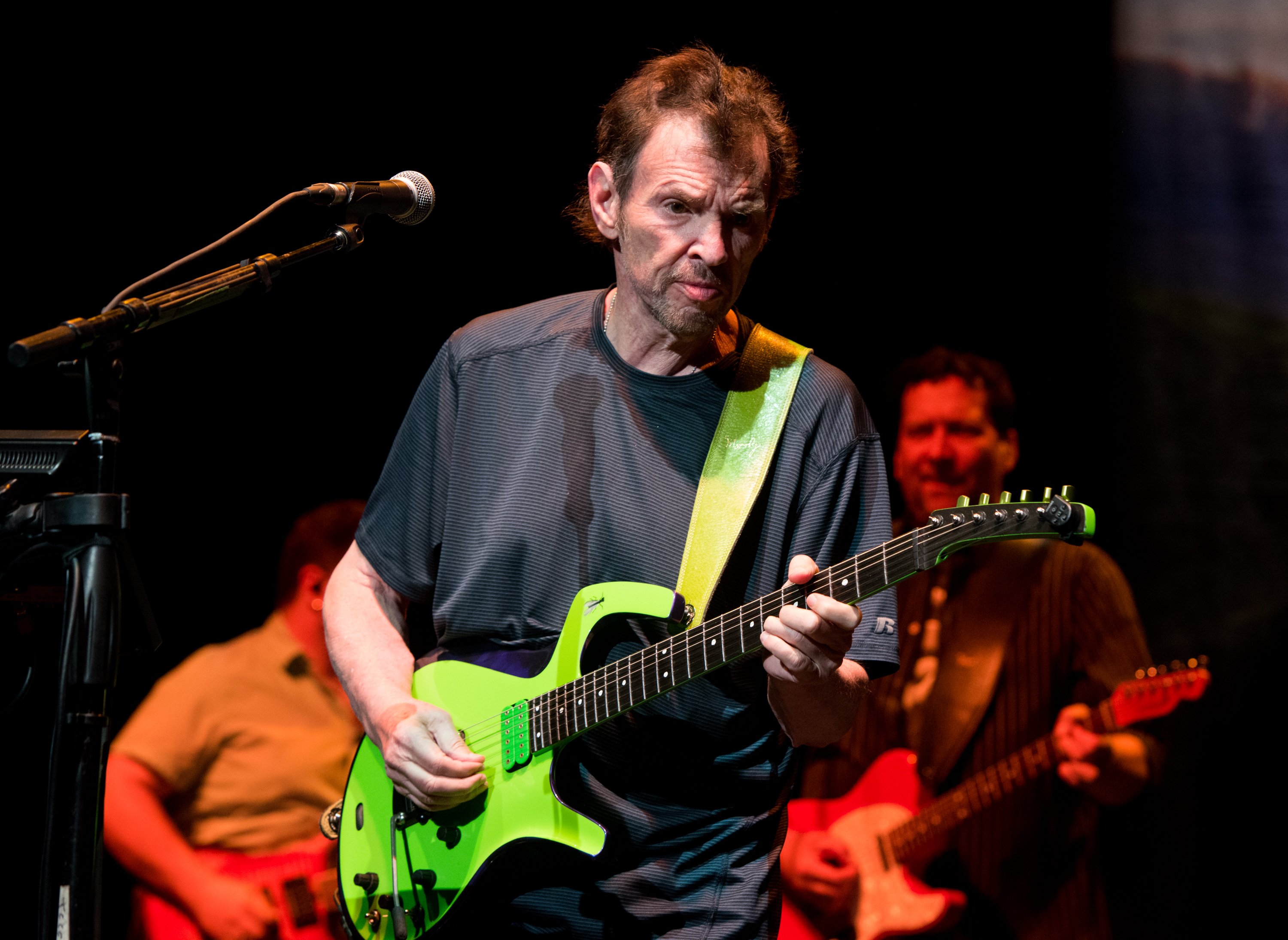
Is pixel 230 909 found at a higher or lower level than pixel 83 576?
lower

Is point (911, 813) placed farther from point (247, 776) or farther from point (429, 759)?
point (429, 759)

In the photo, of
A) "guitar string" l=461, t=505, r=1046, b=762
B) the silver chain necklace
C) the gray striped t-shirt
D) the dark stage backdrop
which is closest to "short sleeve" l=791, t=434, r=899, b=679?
the gray striped t-shirt

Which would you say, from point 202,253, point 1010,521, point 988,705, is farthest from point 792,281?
point 202,253

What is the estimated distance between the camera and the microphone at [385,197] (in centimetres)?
183

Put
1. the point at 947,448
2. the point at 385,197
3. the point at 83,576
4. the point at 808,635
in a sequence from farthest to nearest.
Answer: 1. the point at 947,448
2. the point at 385,197
3. the point at 808,635
4. the point at 83,576

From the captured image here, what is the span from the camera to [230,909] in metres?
3.95

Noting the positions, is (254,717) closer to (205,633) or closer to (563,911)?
(205,633)

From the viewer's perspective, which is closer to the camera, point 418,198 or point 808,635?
point 808,635

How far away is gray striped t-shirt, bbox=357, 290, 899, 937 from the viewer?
204 centimetres

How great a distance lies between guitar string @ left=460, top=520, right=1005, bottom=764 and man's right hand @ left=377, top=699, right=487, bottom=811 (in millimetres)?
80

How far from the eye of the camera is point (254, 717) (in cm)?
417

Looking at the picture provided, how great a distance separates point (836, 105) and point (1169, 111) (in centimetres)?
123

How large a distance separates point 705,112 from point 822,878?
3.18m

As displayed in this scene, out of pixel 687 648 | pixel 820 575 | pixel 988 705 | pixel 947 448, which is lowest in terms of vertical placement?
pixel 988 705
